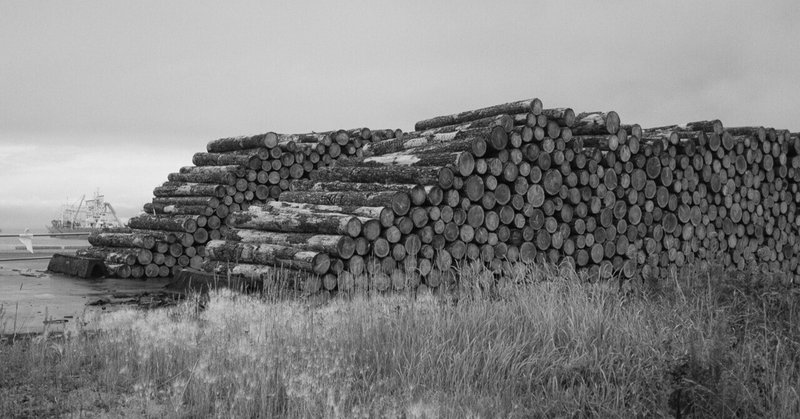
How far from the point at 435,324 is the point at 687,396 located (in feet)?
6.43

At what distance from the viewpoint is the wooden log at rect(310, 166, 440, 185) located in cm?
983

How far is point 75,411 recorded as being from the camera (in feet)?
14.8

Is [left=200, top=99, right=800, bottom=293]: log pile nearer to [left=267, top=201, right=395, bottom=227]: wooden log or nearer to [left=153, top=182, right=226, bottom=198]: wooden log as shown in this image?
[left=267, top=201, right=395, bottom=227]: wooden log

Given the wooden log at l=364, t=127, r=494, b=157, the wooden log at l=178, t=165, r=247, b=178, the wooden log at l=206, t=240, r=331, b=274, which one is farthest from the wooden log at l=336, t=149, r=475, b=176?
the wooden log at l=178, t=165, r=247, b=178

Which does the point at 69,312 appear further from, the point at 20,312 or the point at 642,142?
the point at 642,142

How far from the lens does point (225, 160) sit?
15.6 meters

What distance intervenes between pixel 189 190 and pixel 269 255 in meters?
6.67

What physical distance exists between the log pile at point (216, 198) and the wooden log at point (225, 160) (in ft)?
0.07

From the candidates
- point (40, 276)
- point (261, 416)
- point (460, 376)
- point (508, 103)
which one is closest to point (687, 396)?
point (460, 376)

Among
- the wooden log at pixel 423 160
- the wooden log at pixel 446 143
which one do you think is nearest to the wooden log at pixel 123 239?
the wooden log at pixel 423 160

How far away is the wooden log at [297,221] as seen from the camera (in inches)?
362

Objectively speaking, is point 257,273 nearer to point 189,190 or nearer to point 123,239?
point 123,239

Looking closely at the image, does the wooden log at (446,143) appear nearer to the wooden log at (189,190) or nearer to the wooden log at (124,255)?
the wooden log at (189,190)

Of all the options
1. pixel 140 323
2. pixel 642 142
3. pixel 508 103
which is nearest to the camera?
pixel 140 323
